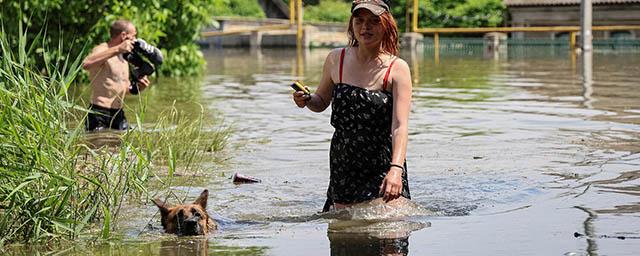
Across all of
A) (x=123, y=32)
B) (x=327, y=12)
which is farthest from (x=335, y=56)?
(x=327, y=12)

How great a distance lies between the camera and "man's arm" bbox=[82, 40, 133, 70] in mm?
12422

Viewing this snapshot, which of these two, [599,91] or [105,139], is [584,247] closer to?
[105,139]

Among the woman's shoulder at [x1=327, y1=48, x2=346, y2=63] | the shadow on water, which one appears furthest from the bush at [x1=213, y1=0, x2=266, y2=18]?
the shadow on water

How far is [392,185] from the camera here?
7.07 meters

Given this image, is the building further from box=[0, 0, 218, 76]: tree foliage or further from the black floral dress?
the black floral dress

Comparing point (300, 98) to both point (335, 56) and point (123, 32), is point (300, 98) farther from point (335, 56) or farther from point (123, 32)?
point (123, 32)

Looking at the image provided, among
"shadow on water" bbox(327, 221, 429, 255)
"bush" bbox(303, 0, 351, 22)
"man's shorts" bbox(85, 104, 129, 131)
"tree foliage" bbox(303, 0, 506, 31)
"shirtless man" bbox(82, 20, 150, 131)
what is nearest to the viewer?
"shadow on water" bbox(327, 221, 429, 255)

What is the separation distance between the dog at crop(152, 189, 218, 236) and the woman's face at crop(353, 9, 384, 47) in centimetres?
139

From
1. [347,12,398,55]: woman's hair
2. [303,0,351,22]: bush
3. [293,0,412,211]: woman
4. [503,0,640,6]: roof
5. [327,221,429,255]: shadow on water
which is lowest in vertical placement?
[303,0,351,22]: bush

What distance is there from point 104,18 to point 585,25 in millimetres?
18000

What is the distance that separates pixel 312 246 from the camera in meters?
7.08

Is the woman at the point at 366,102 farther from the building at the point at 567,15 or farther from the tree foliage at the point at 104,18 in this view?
the building at the point at 567,15

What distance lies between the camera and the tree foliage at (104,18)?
65.8 ft

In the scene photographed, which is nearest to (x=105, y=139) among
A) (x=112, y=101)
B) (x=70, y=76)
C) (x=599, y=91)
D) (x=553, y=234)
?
(x=112, y=101)
